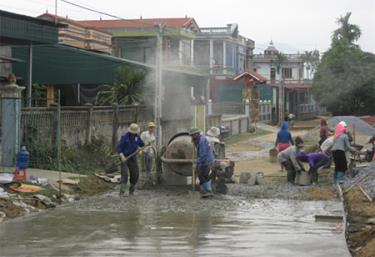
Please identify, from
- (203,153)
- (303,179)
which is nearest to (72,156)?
(203,153)

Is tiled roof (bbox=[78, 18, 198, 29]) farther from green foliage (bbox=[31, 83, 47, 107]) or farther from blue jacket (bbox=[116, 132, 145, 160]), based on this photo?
blue jacket (bbox=[116, 132, 145, 160])

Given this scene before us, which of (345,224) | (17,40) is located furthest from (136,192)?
(17,40)

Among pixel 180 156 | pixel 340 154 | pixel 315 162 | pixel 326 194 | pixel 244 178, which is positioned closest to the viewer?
pixel 326 194

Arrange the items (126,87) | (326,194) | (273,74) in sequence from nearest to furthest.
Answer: (326,194) → (126,87) → (273,74)

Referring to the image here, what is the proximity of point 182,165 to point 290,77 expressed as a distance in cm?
7715

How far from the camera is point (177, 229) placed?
10703 mm

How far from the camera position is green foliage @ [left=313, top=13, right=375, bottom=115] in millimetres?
57844

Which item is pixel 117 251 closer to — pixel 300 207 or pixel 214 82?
pixel 300 207

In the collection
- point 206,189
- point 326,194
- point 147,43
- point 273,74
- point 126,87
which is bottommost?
point 326,194

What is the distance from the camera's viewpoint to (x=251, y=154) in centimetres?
2839

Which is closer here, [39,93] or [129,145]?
[129,145]

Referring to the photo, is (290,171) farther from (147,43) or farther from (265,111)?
(265,111)

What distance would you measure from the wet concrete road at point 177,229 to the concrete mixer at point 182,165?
3.18ft

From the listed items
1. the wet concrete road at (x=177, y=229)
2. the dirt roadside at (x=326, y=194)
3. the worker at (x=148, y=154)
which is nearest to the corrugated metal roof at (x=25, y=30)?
the worker at (x=148, y=154)
